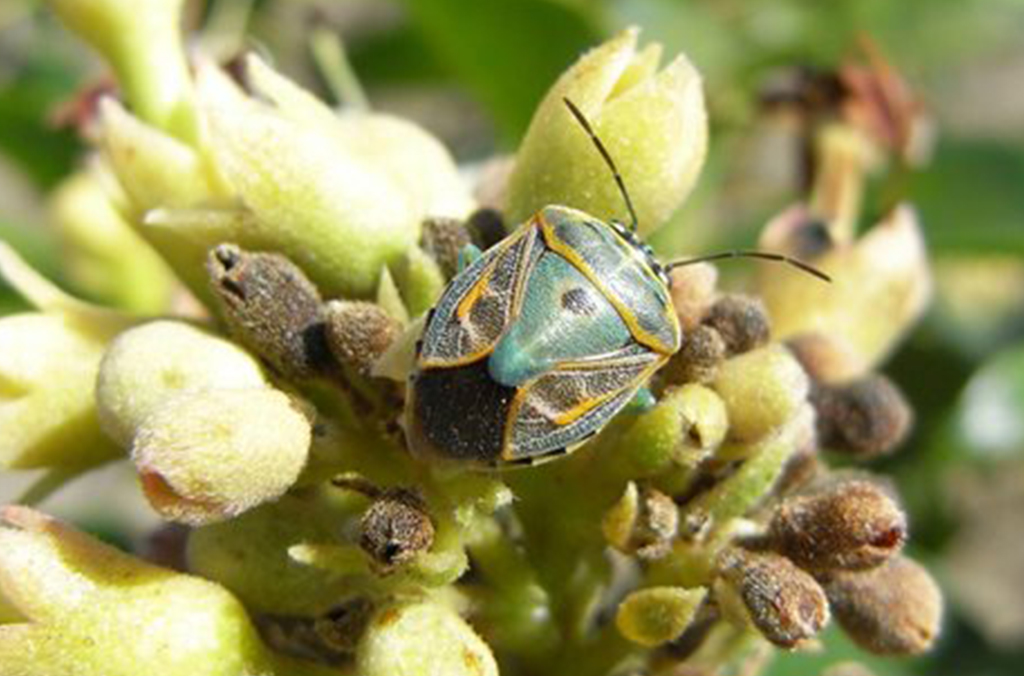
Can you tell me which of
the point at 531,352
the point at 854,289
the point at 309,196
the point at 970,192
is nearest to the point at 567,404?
the point at 531,352

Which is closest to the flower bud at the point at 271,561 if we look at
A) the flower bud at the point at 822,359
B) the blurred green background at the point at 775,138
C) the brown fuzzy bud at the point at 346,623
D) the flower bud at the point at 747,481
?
the brown fuzzy bud at the point at 346,623

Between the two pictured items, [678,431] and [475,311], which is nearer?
[475,311]

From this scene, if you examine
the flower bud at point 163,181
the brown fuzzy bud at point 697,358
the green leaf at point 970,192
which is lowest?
the green leaf at point 970,192

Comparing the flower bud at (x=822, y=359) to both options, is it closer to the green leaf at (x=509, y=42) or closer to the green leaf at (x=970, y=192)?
the green leaf at (x=970, y=192)

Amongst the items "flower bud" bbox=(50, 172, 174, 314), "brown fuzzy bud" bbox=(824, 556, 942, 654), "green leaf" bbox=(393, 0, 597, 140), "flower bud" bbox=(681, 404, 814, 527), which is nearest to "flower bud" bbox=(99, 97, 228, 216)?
"flower bud" bbox=(681, 404, 814, 527)

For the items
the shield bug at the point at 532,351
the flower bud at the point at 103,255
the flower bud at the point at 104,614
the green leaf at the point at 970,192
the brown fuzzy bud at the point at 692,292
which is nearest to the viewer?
the shield bug at the point at 532,351

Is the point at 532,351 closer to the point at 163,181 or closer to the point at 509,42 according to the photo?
the point at 163,181
